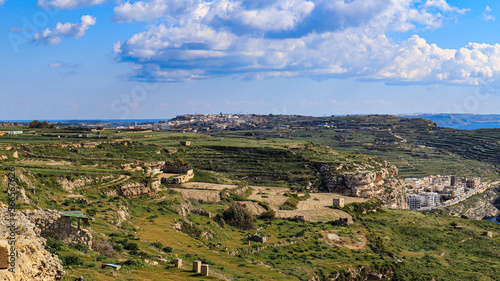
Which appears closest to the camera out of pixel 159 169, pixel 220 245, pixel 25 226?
pixel 25 226

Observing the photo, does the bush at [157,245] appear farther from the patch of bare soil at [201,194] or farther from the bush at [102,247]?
the patch of bare soil at [201,194]

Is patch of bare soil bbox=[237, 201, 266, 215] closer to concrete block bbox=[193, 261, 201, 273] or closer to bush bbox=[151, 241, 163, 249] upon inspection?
bush bbox=[151, 241, 163, 249]

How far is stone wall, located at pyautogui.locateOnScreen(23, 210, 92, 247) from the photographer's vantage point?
17.5 metres

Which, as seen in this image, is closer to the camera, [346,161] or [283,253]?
[283,253]

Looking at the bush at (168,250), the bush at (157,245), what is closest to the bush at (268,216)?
the bush at (168,250)

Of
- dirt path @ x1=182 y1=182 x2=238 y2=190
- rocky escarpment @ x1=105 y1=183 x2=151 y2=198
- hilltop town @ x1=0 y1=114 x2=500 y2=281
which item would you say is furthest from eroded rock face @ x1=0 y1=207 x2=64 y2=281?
dirt path @ x1=182 y1=182 x2=238 y2=190

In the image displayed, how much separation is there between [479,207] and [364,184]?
51.3 m

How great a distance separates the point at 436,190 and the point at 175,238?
101825 millimetres

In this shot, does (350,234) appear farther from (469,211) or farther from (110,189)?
(469,211)

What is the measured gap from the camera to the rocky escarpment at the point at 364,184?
7238 centimetres

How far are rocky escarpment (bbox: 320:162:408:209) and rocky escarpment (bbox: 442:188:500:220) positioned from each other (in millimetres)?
24984

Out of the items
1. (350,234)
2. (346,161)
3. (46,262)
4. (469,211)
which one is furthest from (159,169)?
(469,211)

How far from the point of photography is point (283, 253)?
3241 cm

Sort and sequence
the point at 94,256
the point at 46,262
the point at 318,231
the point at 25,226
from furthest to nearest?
the point at 318,231, the point at 94,256, the point at 25,226, the point at 46,262
